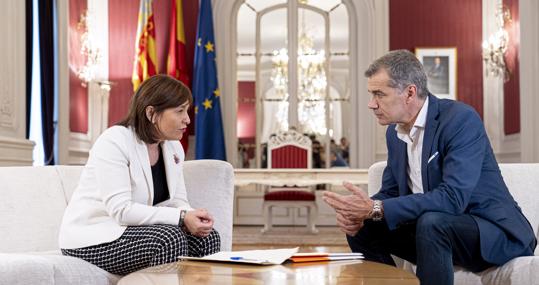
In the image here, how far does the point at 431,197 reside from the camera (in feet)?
6.65

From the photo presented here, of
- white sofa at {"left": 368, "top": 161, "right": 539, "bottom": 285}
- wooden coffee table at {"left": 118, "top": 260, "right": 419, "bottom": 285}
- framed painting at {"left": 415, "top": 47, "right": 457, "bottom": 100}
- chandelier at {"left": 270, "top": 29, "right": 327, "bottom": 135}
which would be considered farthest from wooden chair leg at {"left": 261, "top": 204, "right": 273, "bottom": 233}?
wooden coffee table at {"left": 118, "top": 260, "right": 419, "bottom": 285}

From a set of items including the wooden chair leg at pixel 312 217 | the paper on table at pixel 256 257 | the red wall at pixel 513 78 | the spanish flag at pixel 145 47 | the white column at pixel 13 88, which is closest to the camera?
the paper on table at pixel 256 257

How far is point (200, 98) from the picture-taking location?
281 inches

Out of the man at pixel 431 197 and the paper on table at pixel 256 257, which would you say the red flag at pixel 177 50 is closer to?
the man at pixel 431 197

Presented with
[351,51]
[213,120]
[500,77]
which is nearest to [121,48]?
[213,120]

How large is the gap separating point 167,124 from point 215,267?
712 mm

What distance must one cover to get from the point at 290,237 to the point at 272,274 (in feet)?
15.5

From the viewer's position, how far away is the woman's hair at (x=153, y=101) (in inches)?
89.4

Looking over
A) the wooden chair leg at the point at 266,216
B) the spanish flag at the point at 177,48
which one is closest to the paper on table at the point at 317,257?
the wooden chair leg at the point at 266,216

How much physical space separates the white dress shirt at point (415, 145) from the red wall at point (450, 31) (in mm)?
5395

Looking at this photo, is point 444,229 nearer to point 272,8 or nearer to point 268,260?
point 268,260

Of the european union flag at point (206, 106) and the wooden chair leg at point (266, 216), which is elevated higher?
the european union flag at point (206, 106)

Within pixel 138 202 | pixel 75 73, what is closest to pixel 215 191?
pixel 138 202

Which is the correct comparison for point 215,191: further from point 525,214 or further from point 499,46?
point 499,46
